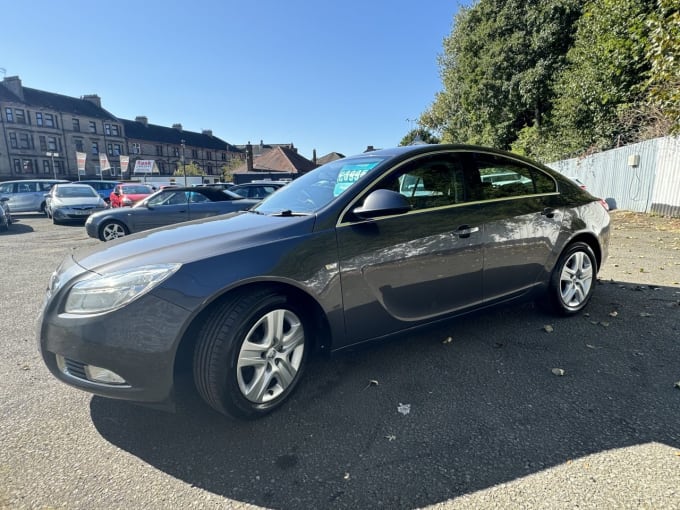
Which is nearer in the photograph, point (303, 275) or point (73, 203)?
point (303, 275)

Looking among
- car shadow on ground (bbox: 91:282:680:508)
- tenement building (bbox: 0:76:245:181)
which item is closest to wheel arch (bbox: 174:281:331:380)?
car shadow on ground (bbox: 91:282:680:508)

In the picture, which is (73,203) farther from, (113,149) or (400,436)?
(113,149)

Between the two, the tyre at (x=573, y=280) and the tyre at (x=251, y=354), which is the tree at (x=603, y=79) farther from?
the tyre at (x=251, y=354)

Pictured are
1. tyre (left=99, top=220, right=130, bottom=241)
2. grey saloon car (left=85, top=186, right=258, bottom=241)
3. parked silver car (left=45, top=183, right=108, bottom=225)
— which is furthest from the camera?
parked silver car (left=45, top=183, right=108, bottom=225)

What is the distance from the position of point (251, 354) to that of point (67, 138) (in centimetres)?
6355

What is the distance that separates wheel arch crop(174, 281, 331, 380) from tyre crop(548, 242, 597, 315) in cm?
230

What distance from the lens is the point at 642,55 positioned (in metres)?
13.5

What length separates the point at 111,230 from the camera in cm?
878

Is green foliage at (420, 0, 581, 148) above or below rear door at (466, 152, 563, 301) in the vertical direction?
above

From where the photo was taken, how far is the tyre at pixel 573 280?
3.48 m

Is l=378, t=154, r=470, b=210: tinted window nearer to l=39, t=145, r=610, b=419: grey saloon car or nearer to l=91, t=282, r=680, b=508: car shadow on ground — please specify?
l=39, t=145, r=610, b=419: grey saloon car

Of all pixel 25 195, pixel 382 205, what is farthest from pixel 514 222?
pixel 25 195

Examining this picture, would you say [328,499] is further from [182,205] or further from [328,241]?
[182,205]

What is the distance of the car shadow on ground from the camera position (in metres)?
1.79
